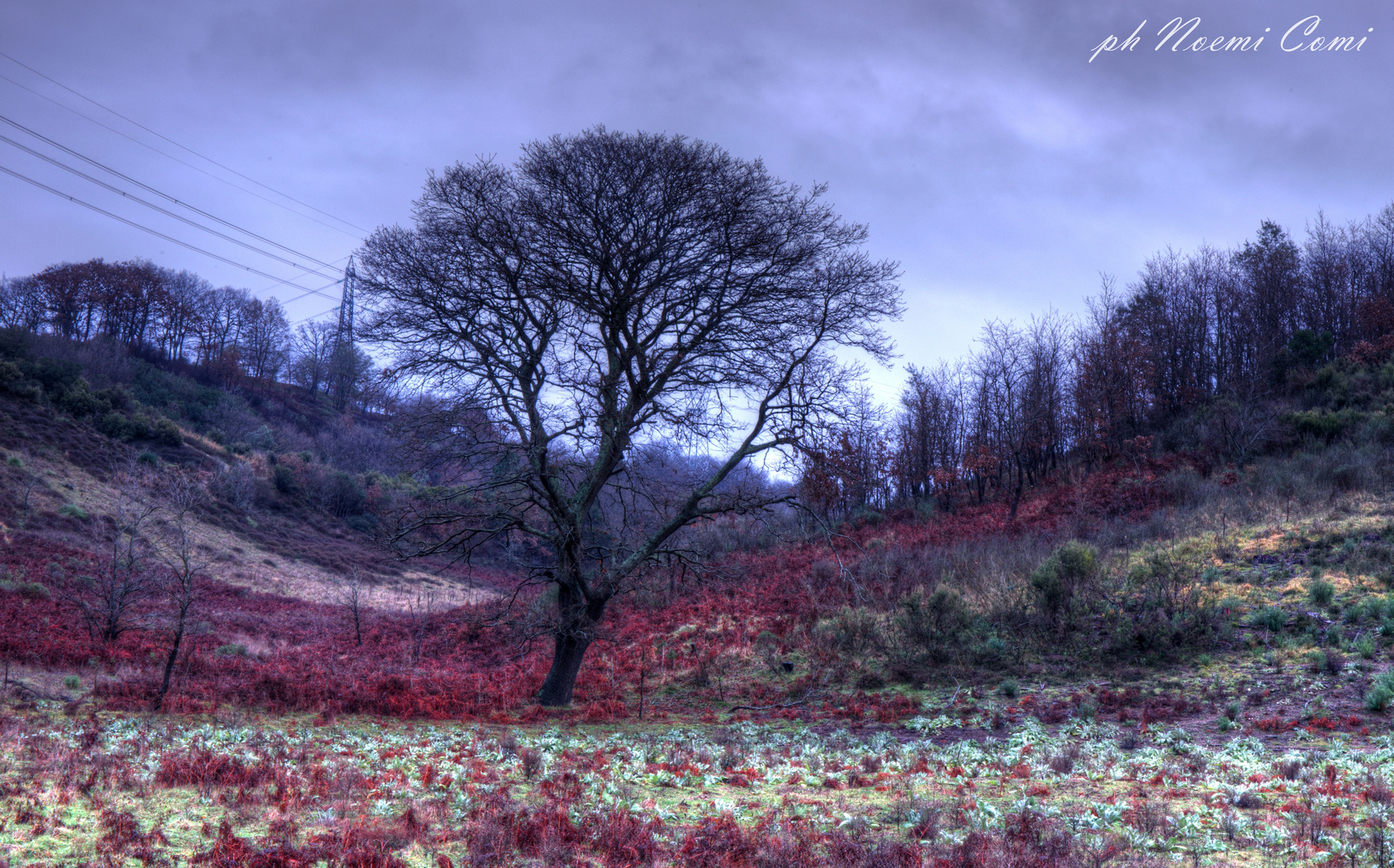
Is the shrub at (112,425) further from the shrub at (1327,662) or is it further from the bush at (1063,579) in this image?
the shrub at (1327,662)

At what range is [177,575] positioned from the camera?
39.1 ft

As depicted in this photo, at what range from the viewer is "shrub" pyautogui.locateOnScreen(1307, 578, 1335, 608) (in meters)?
13.5

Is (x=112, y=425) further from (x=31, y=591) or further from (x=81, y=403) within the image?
(x=31, y=591)

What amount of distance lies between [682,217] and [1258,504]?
1881 cm

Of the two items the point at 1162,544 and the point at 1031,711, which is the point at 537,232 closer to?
the point at 1031,711

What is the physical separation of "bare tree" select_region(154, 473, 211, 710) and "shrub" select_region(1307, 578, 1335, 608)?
19.7m

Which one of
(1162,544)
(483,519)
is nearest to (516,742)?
(483,519)

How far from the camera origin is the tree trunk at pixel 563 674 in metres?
13.4

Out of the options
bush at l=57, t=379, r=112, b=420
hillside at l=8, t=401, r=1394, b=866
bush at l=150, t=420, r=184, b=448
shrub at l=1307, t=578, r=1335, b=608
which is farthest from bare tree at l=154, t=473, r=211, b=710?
shrub at l=1307, t=578, r=1335, b=608

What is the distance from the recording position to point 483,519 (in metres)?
12.4

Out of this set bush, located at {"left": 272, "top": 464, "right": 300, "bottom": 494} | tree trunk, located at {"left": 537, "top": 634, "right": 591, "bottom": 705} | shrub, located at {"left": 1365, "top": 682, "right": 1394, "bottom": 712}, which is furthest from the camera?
bush, located at {"left": 272, "top": 464, "right": 300, "bottom": 494}

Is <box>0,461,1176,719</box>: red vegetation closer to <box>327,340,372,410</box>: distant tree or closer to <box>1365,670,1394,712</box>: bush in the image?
<box>1365,670,1394,712</box>: bush

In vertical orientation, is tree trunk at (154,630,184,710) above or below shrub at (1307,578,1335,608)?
below

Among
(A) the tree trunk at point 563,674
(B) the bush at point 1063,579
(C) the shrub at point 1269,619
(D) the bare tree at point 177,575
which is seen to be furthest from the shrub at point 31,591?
(C) the shrub at point 1269,619
